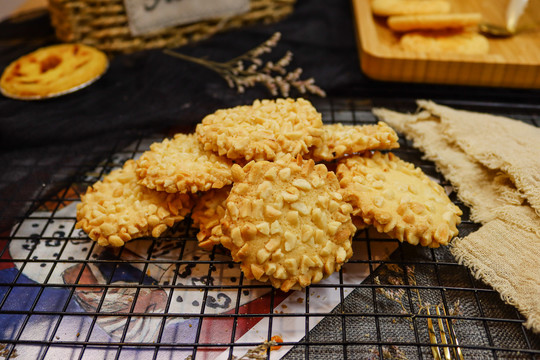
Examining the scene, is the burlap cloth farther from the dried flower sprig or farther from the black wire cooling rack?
the dried flower sprig

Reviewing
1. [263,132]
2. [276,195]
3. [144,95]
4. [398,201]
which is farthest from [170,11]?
[398,201]

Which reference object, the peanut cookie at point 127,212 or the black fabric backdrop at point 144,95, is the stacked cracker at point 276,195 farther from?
the black fabric backdrop at point 144,95

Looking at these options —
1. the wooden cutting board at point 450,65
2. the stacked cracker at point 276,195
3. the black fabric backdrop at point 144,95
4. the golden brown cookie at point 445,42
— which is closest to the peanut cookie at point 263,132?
the stacked cracker at point 276,195

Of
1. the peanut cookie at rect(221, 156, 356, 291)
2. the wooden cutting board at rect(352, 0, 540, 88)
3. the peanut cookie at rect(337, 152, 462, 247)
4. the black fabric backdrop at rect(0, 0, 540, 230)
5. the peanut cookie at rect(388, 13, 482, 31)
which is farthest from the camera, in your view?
the peanut cookie at rect(388, 13, 482, 31)

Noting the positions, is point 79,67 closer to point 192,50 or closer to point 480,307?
point 192,50

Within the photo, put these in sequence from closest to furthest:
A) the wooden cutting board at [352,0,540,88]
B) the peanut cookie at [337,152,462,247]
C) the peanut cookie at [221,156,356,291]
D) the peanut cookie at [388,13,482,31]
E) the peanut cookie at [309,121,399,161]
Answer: the peanut cookie at [221,156,356,291] → the peanut cookie at [337,152,462,247] → the peanut cookie at [309,121,399,161] → the wooden cutting board at [352,0,540,88] → the peanut cookie at [388,13,482,31]

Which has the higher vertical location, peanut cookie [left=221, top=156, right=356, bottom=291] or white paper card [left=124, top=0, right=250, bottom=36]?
white paper card [left=124, top=0, right=250, bottom=36]

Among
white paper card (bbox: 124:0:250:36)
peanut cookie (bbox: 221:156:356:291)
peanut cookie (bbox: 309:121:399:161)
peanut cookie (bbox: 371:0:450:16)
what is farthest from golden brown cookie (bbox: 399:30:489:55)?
peanut cookie (bbox: 221:156:356:291)

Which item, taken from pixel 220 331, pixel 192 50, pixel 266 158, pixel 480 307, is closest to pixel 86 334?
pixel 220 331
